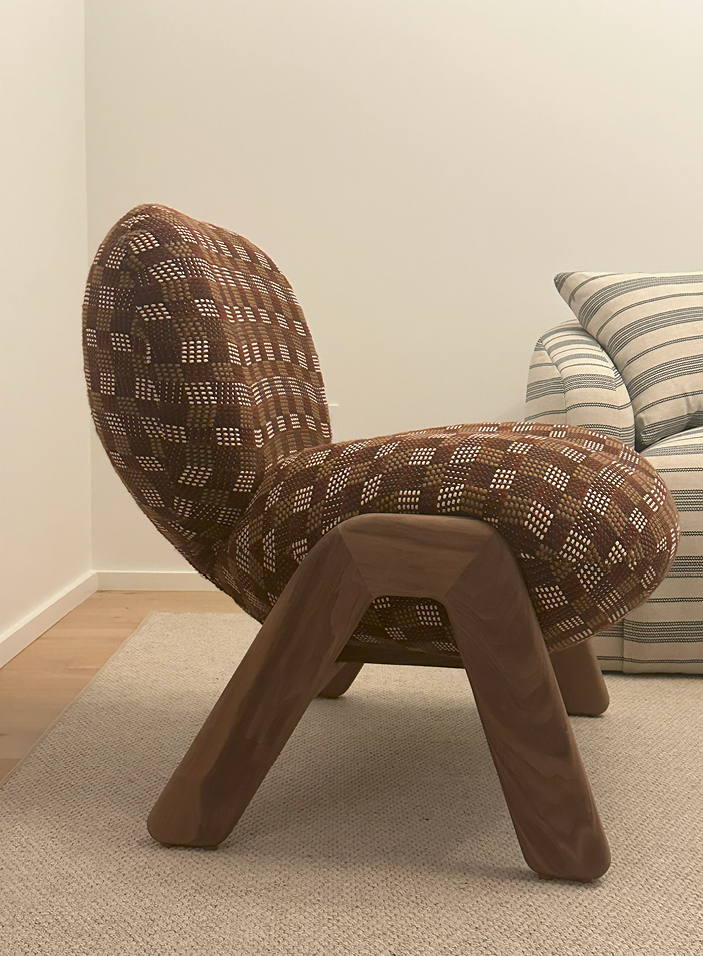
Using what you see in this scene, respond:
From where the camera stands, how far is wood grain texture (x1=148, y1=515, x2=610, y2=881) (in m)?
0.81

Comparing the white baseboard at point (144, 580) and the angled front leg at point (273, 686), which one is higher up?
the angled front leg at point (273, 686)

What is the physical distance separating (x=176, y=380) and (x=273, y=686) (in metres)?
0.34

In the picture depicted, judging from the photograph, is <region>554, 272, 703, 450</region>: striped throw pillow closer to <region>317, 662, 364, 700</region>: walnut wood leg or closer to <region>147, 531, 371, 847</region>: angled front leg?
<region>317, 662, 364, 700</region>: walnut wood leg

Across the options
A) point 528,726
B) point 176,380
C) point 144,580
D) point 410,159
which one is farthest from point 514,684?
point 410,159

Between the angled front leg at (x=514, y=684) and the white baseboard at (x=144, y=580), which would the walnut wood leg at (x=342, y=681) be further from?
the white baseboard at (x=144, y=580)

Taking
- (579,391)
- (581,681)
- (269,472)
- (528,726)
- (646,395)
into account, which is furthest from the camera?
(646,395)

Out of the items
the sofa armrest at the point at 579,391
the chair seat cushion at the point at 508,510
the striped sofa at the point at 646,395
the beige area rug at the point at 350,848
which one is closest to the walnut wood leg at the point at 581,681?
the beige area rug at the point at 350,848

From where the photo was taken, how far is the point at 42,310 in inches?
74.0

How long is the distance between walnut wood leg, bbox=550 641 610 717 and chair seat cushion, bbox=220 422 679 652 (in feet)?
1.29

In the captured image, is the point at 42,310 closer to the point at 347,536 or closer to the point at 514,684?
the point at 347,536

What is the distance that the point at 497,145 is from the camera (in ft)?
7.38

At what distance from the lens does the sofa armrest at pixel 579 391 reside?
159cm

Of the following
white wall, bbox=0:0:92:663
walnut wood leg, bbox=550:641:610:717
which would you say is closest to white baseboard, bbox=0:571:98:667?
white wall, bbox=0:0:92:663

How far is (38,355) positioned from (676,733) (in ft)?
4.85
